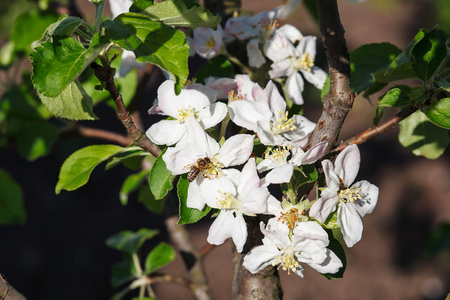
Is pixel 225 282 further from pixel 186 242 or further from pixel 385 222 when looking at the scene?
pixel 186 242

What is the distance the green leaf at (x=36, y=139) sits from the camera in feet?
5.21

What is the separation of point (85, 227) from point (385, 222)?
2.09 metres

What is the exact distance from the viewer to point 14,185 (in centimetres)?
161

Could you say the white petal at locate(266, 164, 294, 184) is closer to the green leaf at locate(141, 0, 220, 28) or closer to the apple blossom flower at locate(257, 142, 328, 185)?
the apple blossom flower at locate(257, 142, 328, 185)

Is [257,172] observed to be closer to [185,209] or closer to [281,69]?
[185,209]

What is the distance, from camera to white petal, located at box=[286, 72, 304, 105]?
102cm

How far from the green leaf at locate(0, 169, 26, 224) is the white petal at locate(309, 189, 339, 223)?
1.14 metres

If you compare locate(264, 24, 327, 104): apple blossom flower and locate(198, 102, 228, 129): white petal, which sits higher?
locate(198, 102, 228, 129): white petal

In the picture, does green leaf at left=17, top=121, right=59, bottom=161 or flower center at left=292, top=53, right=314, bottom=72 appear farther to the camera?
green leaf at left=17, top=121, right=59, bottom=161

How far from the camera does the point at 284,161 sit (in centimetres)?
79

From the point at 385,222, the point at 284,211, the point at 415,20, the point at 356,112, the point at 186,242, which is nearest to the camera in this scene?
the point at 284,211

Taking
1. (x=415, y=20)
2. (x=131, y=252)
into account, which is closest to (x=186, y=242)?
(x=131, y=252)

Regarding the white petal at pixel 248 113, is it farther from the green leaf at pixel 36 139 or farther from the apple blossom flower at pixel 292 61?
the green leaf at pixel 36 139

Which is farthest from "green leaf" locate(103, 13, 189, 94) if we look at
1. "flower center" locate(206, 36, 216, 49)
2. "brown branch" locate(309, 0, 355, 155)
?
"flower center" locate(206, 36, 216, 49)
